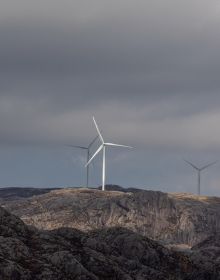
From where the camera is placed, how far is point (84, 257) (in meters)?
38.2

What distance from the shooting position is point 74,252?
38.8m

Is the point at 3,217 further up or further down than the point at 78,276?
further up

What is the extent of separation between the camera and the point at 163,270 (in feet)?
140

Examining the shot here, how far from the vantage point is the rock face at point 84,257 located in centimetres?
3484

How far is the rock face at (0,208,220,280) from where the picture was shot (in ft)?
114

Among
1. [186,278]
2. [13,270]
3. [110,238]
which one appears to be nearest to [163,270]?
[186,278]

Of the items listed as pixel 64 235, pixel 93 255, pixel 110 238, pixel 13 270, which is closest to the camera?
pixel 13 270

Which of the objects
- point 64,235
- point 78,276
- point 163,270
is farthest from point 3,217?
point 163,270

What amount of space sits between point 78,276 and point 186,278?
9.47 m

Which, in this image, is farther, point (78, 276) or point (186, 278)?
point (186, 278)

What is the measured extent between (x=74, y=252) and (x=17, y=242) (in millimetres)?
3822

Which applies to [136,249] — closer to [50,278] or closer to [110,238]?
[110,238]

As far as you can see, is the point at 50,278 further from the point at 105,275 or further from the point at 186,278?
the point at 186,278

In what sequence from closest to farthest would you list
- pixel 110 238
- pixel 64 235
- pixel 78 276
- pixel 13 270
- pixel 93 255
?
pixel 13 270, pixel 78 276, pixel 93 255, pixel 64 235, pixel 110 238
